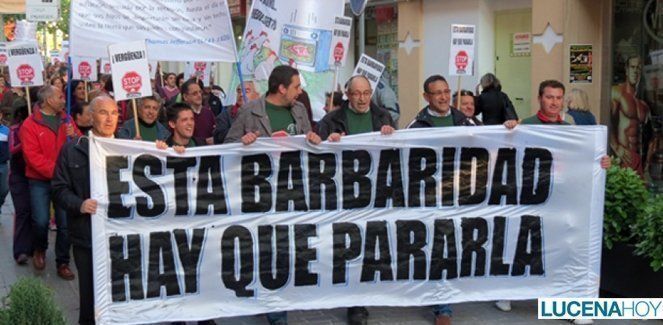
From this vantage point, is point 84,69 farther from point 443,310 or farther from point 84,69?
point 443,310

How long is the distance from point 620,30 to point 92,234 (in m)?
8.79

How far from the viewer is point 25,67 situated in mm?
9742

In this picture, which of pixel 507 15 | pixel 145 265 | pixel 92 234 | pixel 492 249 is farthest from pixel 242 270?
pixel 507 15

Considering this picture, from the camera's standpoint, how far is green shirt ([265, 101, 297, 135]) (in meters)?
6.30

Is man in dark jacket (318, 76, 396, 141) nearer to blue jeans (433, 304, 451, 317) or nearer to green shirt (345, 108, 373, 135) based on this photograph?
green shirt (345, 108, 373, 135)

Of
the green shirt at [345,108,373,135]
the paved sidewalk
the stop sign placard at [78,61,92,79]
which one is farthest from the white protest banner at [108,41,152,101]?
the stop sign placard at [78,61,92,79]

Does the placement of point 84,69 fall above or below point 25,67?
above

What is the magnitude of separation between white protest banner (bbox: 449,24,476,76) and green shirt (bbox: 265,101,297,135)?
226 cm

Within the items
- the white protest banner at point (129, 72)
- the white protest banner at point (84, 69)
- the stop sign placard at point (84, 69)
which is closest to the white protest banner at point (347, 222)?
the white protest banner at point (129, 72)

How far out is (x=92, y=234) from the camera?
5.45 metres

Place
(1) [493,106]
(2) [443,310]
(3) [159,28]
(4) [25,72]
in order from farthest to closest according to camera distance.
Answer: (1) [493,106]
(4) [25,72]
(3) [159,28]
(2) [443,310]

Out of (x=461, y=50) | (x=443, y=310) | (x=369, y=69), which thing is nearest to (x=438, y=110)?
(x=443, y=310)

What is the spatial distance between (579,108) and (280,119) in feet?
16.3

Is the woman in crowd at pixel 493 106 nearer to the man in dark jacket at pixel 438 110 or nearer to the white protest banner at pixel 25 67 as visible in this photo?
the man in dark jacket at pixel 438 110
